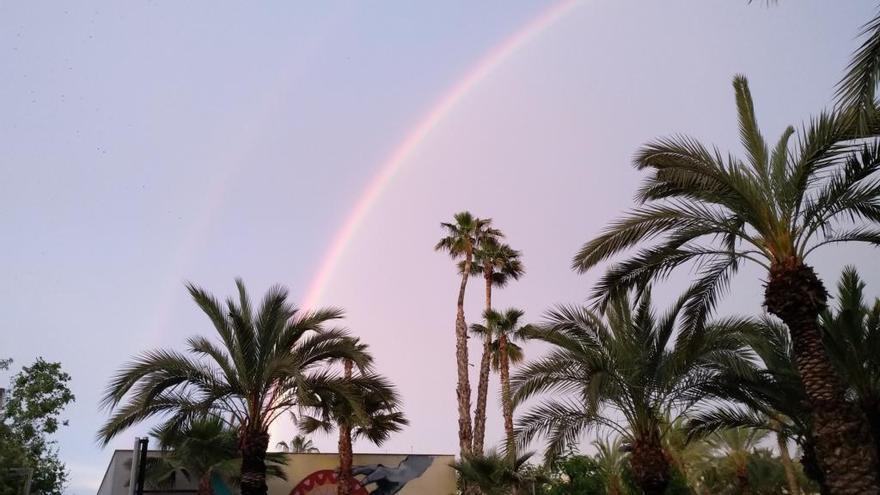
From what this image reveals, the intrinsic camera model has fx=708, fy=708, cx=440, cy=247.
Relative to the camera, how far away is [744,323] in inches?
643

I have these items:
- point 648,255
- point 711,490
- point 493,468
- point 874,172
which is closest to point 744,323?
point 648,255

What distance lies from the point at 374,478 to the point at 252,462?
17.6 metres

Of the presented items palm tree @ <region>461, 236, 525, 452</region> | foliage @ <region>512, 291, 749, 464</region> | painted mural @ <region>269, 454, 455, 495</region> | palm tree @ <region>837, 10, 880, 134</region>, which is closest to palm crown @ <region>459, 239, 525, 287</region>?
palm tree @ <region>461, 236, 525, 452</region>

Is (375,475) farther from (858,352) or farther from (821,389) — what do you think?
(821,389)

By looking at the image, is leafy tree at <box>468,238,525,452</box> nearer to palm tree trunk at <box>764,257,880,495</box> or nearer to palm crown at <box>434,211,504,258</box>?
palm crown at <box>434,211,504,258</box>

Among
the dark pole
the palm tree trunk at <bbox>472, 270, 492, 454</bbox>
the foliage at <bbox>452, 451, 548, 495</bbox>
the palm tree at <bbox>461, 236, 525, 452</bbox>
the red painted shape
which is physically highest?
the palm tree at <bbox>461, 236, 525, 452</bbox>

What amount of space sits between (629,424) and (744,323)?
12.5 ft

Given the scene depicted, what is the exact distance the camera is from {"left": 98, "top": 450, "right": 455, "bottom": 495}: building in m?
32.2

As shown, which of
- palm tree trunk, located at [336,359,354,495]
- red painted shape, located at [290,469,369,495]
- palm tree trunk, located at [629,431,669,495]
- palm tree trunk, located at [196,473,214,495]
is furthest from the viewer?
red painted shape, located at [290,469,369,495]

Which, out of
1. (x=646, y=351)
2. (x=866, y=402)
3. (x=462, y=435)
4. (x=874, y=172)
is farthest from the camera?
(x=462, y=435)

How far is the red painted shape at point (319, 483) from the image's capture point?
32.9 meters

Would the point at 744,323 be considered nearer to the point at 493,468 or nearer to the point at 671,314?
the point at 671,314

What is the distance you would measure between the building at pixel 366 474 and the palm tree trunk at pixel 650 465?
16418 mm

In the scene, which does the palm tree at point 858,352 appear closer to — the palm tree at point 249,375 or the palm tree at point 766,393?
the palm tree at point 766,393
